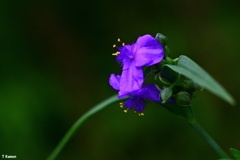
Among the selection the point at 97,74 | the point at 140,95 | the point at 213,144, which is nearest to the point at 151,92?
the point at 140,95

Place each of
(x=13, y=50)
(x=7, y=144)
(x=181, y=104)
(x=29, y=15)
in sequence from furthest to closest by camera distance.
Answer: (x=29, y=15) → (x=13, y=50) → (x=7, y=144) → (x=181, y=104)

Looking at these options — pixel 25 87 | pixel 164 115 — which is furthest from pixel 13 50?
pixel 164 115

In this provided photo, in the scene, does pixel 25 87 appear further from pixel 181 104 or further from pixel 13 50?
pixel 181 104

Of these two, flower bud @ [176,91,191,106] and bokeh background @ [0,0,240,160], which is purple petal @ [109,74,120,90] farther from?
bokeh background @ [0,0,240,160]

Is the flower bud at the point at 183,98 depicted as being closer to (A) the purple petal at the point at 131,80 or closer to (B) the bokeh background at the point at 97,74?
(A) the purple petal at the point at 131,80

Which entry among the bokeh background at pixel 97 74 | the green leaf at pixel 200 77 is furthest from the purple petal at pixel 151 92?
the bokeh background at pixel 97 74

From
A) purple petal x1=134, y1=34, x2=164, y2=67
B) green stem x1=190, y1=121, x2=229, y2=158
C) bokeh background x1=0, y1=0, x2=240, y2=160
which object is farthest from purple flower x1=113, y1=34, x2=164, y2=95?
bokeh background x1=0, y1=0, x2=240, y2=160
